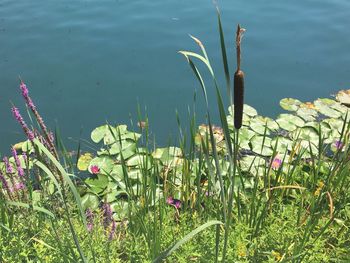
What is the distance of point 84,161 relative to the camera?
281 cm

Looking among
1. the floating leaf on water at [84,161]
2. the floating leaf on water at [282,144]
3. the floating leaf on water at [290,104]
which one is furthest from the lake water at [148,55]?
the floating leaf on water at [282,144]

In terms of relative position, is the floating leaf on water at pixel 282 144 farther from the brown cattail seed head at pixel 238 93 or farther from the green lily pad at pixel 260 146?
the brown cattail seed head at pixel 238 93

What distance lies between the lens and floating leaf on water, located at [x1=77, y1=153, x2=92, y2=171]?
2.76 metres

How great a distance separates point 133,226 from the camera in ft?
5.39

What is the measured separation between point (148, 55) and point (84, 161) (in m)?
1.58

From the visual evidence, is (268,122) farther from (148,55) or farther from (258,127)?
(148,55)

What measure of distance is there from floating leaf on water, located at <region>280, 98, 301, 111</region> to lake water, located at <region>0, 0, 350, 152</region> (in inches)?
2.7

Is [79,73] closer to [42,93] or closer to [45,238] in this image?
[42,93]

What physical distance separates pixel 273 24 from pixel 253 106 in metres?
1.52

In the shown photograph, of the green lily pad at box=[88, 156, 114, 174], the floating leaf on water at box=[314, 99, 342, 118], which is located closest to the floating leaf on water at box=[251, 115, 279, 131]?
the floating leaf on water at box=[314, 99, 342, 118]

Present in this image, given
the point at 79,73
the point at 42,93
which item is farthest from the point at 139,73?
the point at 42,93

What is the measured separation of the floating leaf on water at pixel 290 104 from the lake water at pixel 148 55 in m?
0.07

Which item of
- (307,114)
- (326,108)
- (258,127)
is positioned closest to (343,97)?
(326,108)

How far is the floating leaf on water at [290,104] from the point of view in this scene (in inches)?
131
